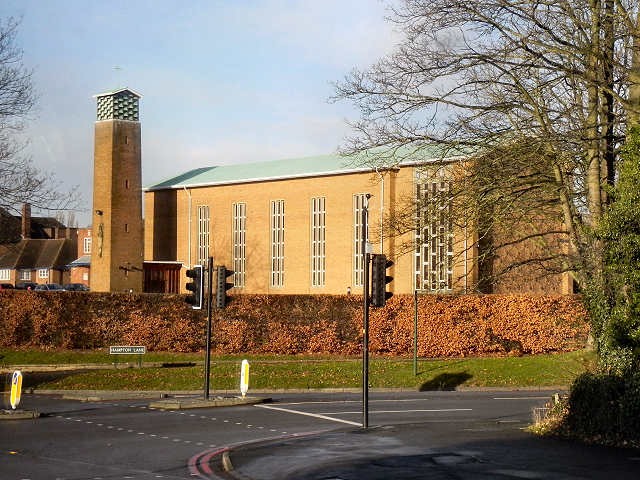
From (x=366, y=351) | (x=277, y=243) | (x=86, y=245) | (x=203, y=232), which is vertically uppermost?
(x=86, y=245)

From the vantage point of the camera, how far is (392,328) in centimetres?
3766

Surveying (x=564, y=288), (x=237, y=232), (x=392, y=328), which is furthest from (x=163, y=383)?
(x=237, y=232)

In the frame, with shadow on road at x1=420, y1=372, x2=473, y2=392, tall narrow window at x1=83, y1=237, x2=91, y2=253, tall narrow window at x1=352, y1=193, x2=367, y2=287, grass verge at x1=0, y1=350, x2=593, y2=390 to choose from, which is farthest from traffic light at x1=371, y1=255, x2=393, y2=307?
tall narrow window at x1=83, y1=237, x2=91, y2=253

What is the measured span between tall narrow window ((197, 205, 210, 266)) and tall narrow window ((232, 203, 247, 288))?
264cm

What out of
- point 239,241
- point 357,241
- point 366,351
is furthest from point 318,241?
point 366,351

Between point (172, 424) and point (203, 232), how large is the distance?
46.8m

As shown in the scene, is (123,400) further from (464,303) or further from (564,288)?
(564,288)

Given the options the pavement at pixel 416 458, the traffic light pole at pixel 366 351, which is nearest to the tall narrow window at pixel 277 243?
the traffic light pole at pixel 366 351

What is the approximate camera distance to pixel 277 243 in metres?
59.2

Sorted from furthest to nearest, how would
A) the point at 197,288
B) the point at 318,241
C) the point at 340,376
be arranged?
the point at 318,241 → the point at 340,376 → the point at 197,288

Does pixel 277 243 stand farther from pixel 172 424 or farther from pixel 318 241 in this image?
pixel 172 424

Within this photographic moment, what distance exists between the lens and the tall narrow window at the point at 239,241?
61.7 metres

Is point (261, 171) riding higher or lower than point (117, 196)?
higher

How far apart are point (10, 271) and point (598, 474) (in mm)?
101634
